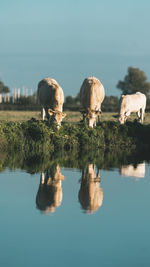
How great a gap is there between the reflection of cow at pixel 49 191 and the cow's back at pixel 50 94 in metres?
7.48

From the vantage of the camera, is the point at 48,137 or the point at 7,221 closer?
the point at 7,221

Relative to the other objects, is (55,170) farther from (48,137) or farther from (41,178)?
(48,137)

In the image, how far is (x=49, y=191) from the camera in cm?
1323

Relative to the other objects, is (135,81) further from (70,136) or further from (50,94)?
(70,136)

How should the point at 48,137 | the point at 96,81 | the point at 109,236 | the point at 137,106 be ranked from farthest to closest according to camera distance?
the point at 137,106, the point at 96,81, the point at 48,137, the point at 109,236

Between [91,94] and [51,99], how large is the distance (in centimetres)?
173

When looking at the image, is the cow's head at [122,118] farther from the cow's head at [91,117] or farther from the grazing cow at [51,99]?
the grazing cow at [51,99]

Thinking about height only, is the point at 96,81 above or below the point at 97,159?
above

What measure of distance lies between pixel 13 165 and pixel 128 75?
91.3 meters

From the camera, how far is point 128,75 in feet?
352

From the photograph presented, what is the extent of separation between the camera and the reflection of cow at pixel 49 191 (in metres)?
11.7

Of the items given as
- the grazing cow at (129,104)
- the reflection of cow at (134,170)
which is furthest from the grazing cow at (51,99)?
the reflection of cow at (134,170)

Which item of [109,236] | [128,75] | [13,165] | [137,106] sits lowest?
[109,236]

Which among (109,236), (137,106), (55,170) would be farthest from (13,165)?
(137,106)
